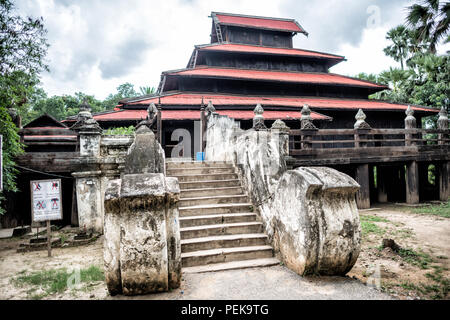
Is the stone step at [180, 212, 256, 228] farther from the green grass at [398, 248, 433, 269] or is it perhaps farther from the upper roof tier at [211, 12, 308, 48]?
the upper roof tier at [211, 12, 308, 48]

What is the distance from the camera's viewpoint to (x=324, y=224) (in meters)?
3.51

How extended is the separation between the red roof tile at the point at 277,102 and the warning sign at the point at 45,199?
7800 millimetres

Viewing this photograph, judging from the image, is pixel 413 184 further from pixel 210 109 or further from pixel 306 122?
pixel 210 109

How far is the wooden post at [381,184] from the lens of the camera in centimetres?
1270

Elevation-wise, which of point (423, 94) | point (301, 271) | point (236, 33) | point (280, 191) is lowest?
point (301, 271)

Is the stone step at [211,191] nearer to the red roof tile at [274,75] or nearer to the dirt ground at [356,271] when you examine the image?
the dirt ground at [356,271]

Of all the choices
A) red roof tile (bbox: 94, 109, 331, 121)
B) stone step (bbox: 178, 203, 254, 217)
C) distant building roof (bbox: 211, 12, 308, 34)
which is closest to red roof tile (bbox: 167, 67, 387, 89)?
red roof tile (bbox: 94, 109, 331, 121)

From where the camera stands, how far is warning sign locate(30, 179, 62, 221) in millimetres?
5785

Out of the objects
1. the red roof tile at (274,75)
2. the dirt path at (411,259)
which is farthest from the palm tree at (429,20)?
the dirt path at (411,259)

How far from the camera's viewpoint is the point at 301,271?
368 centimetres

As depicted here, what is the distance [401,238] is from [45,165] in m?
10.2

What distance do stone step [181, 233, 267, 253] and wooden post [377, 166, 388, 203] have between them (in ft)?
34.1
